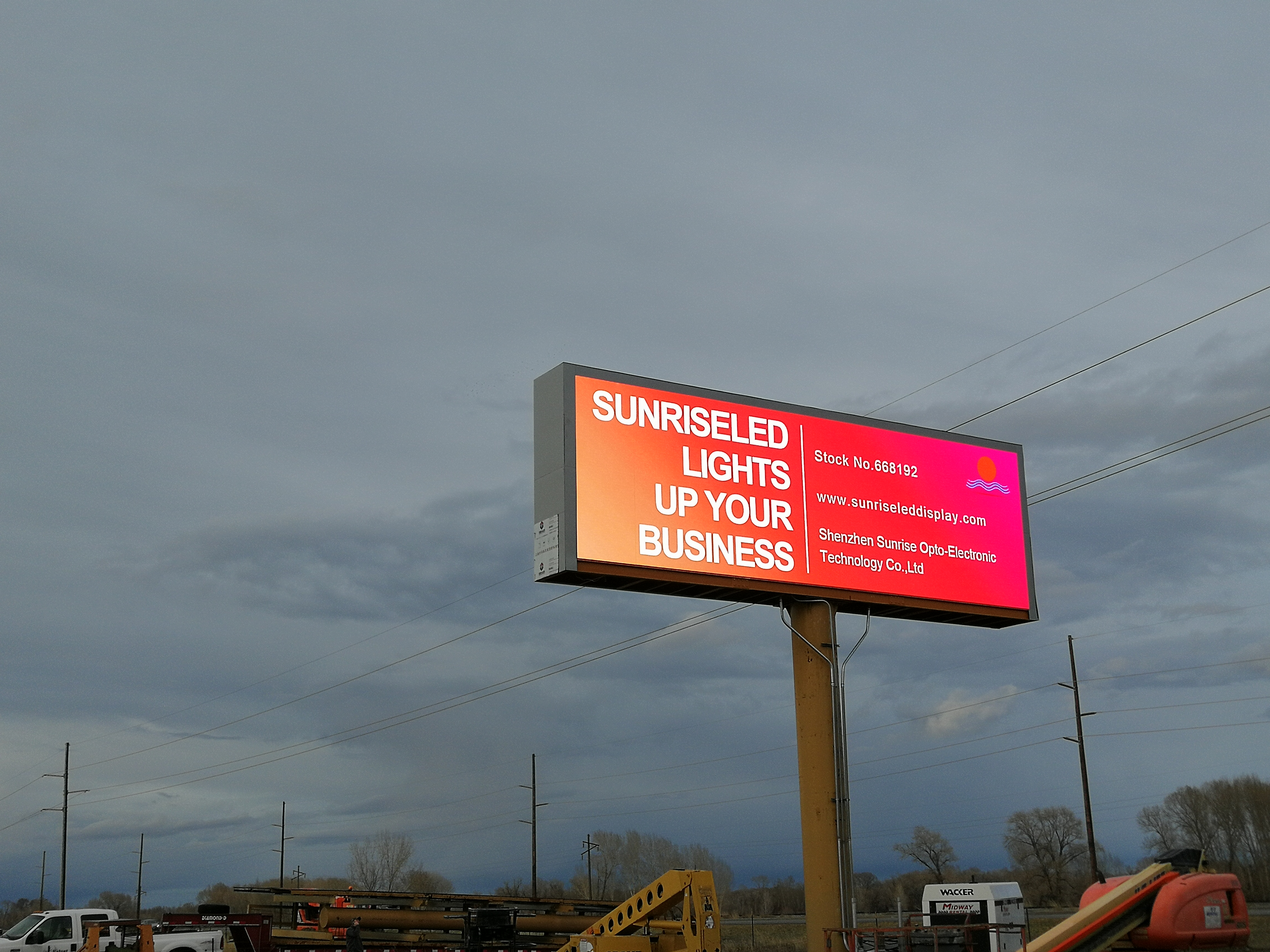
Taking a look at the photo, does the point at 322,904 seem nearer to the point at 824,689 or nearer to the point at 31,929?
the point at 31,929

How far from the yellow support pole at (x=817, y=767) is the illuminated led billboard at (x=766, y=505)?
2.36 feet

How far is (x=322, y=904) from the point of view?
96.3 feet

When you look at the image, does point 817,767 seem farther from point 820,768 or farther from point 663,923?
point 663,923

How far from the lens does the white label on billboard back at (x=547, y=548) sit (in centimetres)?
2053

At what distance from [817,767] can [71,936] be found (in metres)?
21.2

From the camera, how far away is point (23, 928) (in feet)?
102

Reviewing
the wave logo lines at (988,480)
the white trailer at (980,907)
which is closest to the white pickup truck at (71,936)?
the white trailer at (980,907)

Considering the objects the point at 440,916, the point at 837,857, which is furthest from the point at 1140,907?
the point at 440,916

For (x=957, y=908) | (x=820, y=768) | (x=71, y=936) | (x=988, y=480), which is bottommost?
(x=71, y=936)

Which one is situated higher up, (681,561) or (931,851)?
(681,561)

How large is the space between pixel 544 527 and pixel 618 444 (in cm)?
207

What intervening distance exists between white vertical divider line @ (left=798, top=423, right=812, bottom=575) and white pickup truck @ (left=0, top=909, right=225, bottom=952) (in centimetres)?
1942

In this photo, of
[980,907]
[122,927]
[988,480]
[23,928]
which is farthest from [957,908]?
[23,928]

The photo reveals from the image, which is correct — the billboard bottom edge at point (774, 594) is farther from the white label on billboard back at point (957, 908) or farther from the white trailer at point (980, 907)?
the white label on billboard back at point (957, 908)
